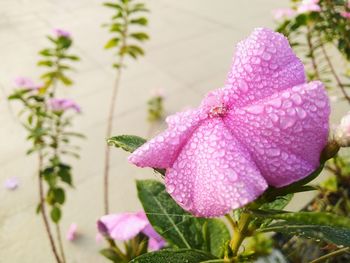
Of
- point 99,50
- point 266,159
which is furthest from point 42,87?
point 99,50

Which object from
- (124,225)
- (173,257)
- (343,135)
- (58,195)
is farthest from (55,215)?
(343,135)

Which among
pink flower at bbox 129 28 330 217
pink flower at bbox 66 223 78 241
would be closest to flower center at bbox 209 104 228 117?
pink flower at bbox 129 28 330 217

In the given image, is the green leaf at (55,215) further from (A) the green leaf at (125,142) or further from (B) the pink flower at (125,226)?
(A) the green leaf at (125,142)

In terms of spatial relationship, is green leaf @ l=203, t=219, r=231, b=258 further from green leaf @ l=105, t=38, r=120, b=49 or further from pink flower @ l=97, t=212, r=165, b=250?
green leaf @ l=105, t=38, r=120, b=49

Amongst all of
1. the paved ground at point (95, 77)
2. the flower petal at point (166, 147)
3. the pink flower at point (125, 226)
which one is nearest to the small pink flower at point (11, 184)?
the paved ground at point (95, 77)

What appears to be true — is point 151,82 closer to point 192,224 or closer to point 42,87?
point 42,87

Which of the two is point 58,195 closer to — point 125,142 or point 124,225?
point 124,225
